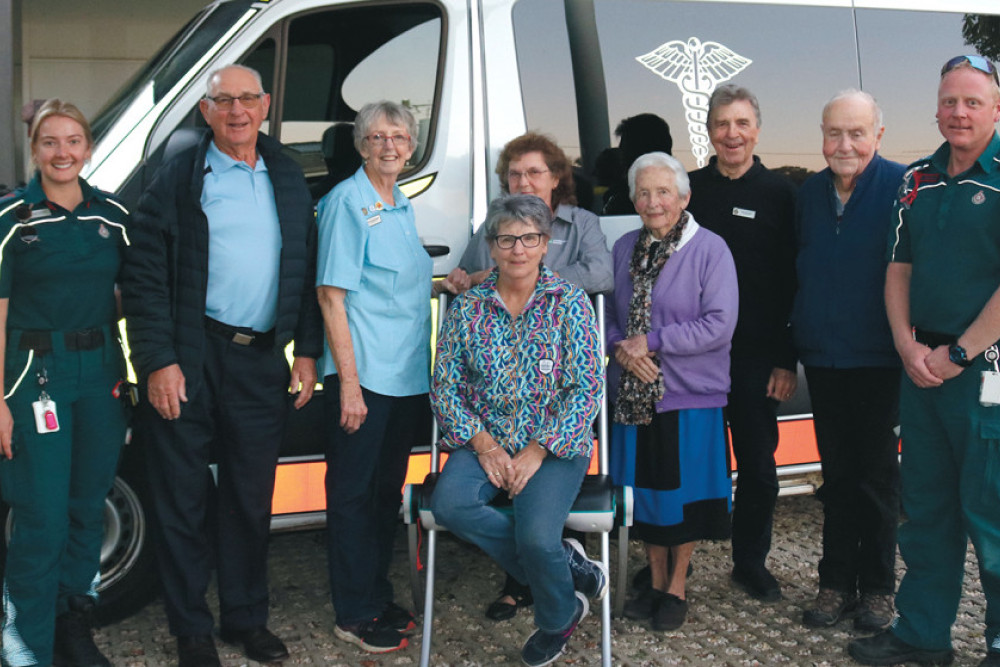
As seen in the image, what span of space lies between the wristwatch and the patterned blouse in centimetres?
104

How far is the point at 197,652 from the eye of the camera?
134 inches

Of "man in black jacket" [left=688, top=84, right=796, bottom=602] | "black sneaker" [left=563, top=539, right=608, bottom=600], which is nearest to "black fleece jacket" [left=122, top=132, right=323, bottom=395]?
"black sneaker" [left=563, top=539, right=608, bottom=600]

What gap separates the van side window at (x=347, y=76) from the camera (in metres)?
3.81

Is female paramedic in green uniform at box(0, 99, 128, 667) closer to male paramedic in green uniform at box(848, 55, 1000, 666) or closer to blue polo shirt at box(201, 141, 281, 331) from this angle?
blue polo shirt at box(201, 141, 281, 331)

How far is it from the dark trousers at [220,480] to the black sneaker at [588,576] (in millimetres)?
1005

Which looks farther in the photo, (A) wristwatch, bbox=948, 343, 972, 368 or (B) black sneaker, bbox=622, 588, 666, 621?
(B) black sneaker, bbox=622, 588, 666, 621

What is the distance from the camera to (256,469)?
347cm

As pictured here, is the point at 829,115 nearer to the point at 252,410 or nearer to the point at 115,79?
the point at 252,410

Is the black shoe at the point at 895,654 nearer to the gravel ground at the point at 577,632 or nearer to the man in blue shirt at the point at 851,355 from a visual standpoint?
the gravel ground at the point at 577,632

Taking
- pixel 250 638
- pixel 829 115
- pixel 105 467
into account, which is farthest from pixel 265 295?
pixel 829 115

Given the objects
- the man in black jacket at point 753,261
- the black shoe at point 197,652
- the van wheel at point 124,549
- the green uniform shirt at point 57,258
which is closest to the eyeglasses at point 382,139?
the green uniform shirt at point 57,258

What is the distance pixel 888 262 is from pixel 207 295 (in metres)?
2.14

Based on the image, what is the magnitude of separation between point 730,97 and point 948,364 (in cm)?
123

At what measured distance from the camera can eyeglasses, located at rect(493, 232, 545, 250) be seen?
3412mm
